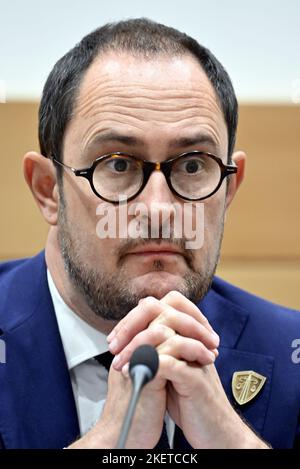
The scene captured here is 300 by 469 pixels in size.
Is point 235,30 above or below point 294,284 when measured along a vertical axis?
above

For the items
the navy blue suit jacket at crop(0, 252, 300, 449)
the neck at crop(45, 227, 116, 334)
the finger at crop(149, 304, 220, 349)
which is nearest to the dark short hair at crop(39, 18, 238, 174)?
the neck at crop(45, 227, 116, 334)

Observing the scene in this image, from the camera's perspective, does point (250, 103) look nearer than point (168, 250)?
No

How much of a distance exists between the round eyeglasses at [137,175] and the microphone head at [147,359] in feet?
1.36

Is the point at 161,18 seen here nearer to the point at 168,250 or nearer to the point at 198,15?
the point at 198,15

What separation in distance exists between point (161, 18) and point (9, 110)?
1.96 feet

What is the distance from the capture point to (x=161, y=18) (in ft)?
6.77

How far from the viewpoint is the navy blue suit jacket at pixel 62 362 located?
1264mm

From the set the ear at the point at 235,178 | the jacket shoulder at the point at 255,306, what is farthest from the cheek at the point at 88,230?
the jacket shoulder at the point at 255,306

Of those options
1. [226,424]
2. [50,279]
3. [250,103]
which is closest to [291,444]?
[226,424]

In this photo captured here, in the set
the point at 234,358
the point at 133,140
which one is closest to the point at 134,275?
the point at 133,140

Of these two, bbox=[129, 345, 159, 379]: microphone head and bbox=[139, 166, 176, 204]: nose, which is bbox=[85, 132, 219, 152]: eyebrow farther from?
bbox=[129, 345, 159, 379]: microphone head

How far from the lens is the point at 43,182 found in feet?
4.65

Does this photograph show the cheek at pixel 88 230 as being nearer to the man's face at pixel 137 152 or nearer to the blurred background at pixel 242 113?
the man's face at pixel 137 152

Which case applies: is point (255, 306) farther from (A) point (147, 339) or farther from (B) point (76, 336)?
(A) point (147, 339)
